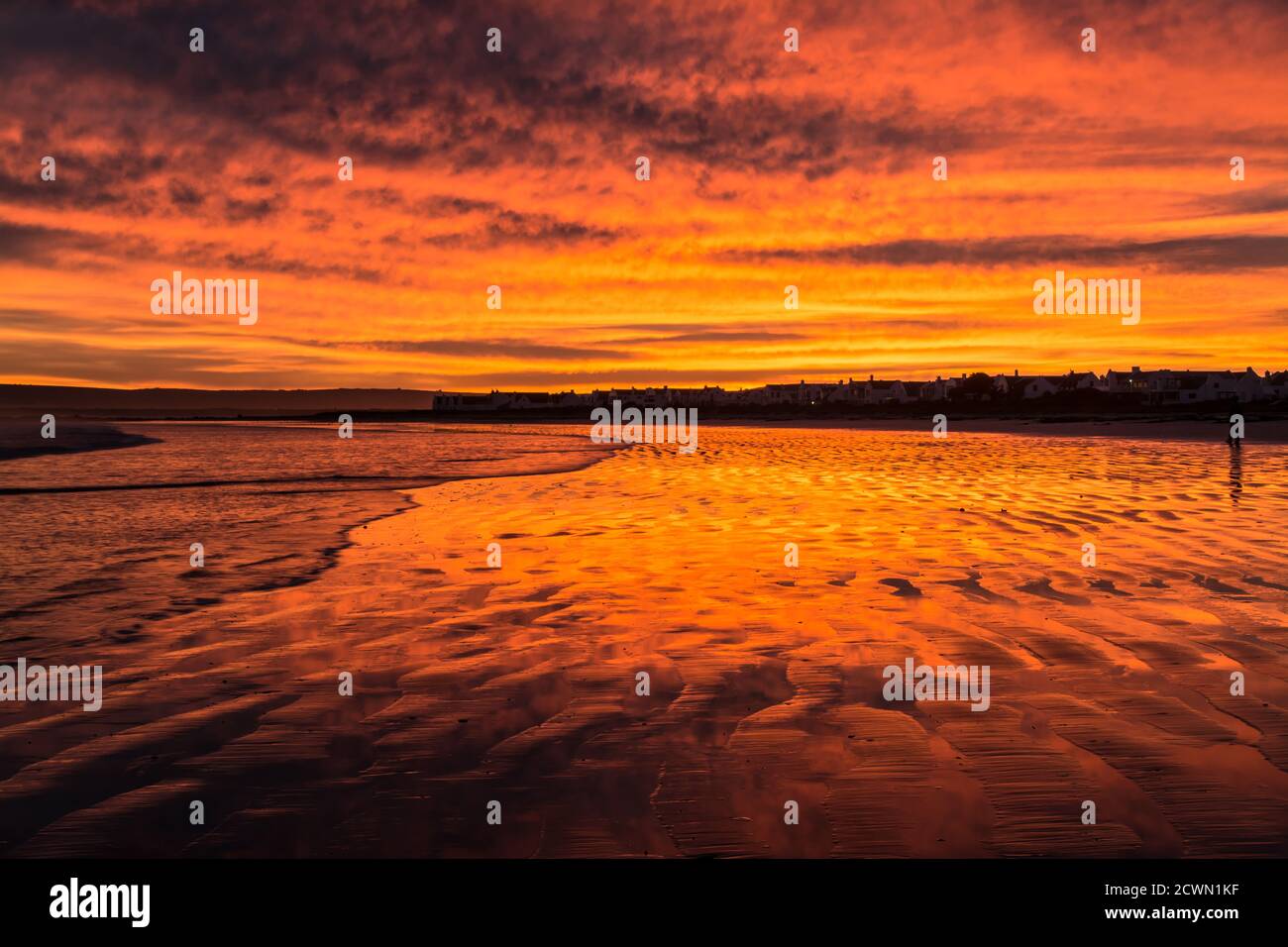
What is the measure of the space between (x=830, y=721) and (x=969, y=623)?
3.64m

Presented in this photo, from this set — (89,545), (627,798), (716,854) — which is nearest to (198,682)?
(627,798)

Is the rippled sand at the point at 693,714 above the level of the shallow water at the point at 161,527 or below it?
below

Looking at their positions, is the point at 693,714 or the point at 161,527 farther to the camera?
the point at 161,527

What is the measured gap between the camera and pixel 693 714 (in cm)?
709

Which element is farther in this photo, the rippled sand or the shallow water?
the shallow water

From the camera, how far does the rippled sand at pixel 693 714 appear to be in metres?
5.17

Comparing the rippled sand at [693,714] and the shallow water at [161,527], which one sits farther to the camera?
the shallow water at [161,527]

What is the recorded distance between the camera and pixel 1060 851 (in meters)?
4.91

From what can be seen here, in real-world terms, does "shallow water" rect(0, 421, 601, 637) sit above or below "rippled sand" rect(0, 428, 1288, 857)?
above

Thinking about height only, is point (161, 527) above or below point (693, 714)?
above

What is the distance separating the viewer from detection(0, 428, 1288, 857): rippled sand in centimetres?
517
